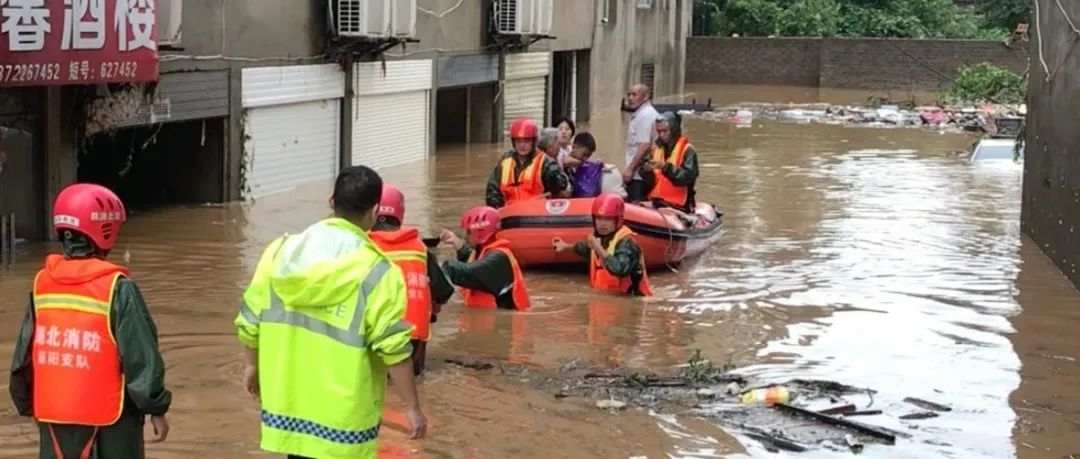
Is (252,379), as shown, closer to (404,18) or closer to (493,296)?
(493,296)

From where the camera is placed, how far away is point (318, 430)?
449 centimetres

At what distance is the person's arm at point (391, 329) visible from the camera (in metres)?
4.43

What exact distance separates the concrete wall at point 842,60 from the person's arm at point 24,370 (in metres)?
47.0

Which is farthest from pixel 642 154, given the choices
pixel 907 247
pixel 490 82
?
pixel 490 82

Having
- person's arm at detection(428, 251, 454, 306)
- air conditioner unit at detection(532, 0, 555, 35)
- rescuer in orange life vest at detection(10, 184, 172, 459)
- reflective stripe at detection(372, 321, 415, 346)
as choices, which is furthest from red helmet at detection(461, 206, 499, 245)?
air conditioner unit at detection(532, 0, 555, 35)

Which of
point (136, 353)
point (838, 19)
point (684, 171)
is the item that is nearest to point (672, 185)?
point (684, 171)

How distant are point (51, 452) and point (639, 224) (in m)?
8.11

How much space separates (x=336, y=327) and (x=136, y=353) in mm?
751

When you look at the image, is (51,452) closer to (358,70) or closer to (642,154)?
(642,154)

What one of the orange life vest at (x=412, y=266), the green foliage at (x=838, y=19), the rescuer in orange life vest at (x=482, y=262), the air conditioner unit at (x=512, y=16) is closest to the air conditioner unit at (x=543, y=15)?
the air conditioner unit at (x=512, y=16)

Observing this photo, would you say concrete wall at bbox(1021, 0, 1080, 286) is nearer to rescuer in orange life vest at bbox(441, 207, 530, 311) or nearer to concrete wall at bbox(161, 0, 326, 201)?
rescuer in orange life vest at bbox(441, 207, 530, 311)

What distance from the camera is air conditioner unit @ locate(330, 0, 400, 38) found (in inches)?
715

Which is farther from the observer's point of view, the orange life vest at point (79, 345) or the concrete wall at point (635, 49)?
the concrete wall at point (635, 49)

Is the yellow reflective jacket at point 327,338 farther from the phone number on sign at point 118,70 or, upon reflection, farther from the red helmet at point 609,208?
the phone number on sign at point 118,70
